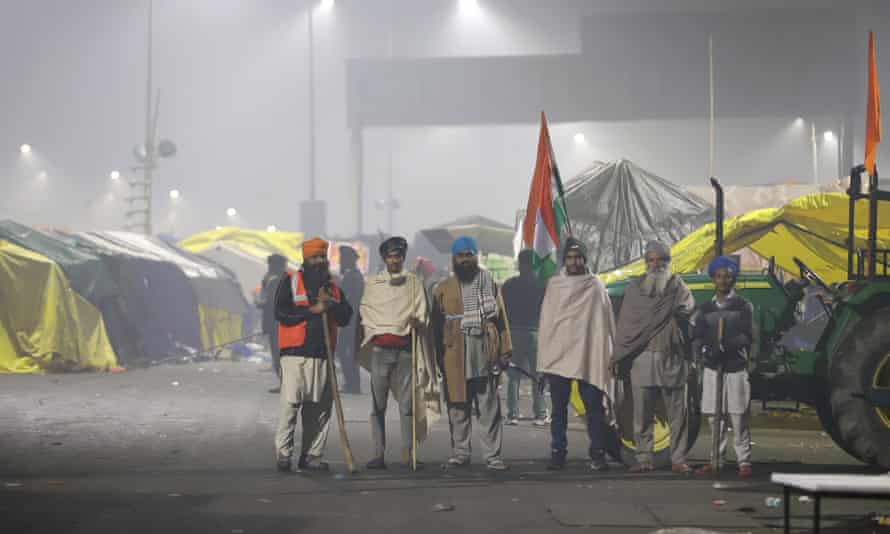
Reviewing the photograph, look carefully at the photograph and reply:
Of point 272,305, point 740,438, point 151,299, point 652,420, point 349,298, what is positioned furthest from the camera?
point 151,299

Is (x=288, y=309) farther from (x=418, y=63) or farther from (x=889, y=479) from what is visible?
(x=418, y=63)

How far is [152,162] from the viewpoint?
144 feet

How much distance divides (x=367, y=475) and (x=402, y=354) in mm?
1147

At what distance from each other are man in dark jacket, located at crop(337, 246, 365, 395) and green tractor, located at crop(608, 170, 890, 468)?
8578 millimetres

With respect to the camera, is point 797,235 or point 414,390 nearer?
point 414,390

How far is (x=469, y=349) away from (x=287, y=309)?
1541 millimetres

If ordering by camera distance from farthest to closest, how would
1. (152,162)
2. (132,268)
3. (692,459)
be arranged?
(152,162) < (132,268) < (692,459)

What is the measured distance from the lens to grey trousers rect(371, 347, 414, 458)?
11.7 meters

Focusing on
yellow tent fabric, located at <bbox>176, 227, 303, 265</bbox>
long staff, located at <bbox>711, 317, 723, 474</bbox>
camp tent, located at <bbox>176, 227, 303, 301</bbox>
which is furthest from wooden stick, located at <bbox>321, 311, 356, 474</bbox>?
yellow tent fabric, located at <bbox>176, 227, 303, 265</bbox>

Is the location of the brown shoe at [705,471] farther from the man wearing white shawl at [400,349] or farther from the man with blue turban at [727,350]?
the man wearing white shawl at [400,349]

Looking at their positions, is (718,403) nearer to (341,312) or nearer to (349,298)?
(341,312)

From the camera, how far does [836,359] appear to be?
37.3ft

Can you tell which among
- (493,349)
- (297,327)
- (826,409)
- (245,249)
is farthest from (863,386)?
(245,249)

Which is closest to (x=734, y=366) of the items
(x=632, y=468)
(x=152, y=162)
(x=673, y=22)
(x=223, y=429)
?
(x=632, y=468)
